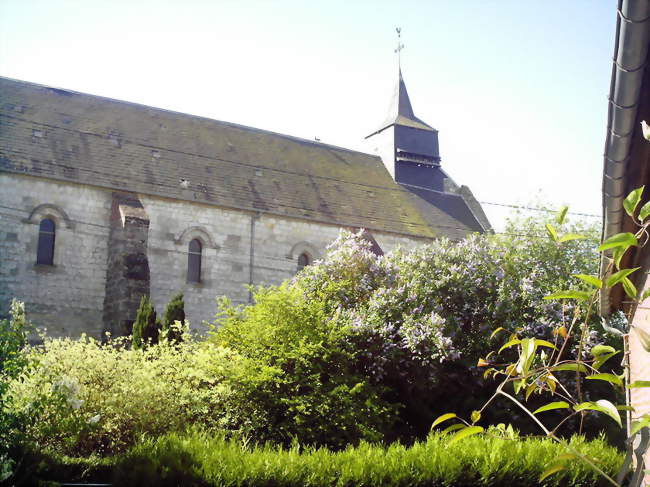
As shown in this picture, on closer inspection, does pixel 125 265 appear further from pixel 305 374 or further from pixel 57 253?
pixel 305 374

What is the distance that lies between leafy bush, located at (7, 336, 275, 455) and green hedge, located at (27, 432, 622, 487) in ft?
4.89

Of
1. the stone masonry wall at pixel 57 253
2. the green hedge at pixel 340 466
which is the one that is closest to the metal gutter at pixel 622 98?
the green hedge at pixel 340 466

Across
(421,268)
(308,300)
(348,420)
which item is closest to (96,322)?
(308,300)

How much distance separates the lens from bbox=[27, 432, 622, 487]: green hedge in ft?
24.0

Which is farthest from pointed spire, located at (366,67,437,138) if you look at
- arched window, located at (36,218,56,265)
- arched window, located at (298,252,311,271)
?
arched window, located at (36,218,56,265)

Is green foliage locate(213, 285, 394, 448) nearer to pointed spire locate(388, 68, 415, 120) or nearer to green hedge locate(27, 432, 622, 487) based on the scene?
green hedge locate(27, 432, 622, 487)

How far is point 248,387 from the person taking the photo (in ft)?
37.5

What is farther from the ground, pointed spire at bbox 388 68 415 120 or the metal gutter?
pointed spire at bbox 388 68 415 120

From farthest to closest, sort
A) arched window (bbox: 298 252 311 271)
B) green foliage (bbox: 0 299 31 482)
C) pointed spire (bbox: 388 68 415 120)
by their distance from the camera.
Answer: pointed spire (bbox: 388 68 415 120) < arched window (bbox: 298 252 311 271) < green foliage (bbox: 0 299 31 482)

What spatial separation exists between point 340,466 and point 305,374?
4311 millimetres

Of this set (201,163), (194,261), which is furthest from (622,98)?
(201,163)

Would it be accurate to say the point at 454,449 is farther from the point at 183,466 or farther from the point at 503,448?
the point at 183,466

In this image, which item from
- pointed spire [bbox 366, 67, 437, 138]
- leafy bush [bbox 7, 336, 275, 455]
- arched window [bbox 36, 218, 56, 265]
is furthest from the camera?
pointed spire [bbox 366, 67, 437, 138]

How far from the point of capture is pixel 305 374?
39.5ft
